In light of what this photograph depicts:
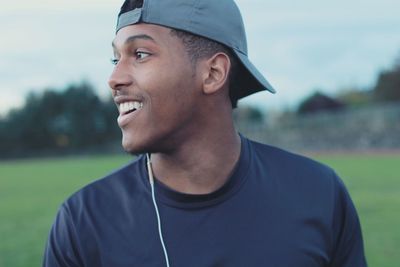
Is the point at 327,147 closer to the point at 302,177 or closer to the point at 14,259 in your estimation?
the point at 14,259

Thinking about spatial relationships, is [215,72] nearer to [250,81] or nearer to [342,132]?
[250,81]

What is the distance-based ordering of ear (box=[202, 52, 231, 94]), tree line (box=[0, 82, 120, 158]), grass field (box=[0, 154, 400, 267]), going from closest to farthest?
ear (box=[202, 52, 231, 94]), grass field (box=[0, 154, 400, 267]), tree line (box=[0, 82, 120, 158])

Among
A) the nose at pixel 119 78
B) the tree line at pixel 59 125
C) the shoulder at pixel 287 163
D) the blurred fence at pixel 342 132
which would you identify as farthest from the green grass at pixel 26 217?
the tree line at pixel 59 125

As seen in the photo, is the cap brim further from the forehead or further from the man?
the forehead

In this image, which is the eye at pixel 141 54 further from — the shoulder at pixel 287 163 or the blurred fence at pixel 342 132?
the blurred fence at pixel 342 132

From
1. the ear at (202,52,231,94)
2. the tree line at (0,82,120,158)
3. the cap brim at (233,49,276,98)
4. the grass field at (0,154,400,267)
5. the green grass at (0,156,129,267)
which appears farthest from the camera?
the tree line at (0,82,120,158)

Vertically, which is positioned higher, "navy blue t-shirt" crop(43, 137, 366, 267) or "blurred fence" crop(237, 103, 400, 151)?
"navy blue t-shirt" crop(43, 137, 366, 267)

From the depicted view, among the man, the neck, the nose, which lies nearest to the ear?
the man

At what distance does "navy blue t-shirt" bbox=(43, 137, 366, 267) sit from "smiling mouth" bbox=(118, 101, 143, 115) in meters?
0.27

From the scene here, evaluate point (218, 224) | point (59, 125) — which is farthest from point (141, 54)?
point (59, 125)

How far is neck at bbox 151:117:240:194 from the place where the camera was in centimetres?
230

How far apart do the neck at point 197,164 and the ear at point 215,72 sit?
0.15 m

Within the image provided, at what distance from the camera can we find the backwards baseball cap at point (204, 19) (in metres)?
2.18

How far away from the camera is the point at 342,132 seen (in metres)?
46.7
